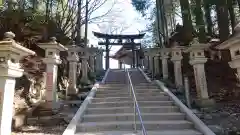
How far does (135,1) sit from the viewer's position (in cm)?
1463

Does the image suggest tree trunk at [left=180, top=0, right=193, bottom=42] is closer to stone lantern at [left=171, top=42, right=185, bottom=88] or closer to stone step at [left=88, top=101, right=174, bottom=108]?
stone lantern at [left=171, top=42, right=185, bottom=88]

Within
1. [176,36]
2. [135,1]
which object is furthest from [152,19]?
[176,36]

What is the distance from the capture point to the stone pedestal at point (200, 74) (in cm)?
646

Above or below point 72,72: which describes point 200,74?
below

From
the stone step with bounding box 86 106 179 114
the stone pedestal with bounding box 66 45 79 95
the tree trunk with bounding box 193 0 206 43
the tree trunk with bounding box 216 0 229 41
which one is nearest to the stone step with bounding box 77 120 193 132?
the stone step with bounding box 86 106 179 114

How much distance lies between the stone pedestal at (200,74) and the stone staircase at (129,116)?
36.2 inches

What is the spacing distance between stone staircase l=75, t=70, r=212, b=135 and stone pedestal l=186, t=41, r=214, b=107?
92 centimetres

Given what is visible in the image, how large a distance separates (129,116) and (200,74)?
110 inches

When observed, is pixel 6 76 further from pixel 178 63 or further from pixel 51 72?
pixel 178 63

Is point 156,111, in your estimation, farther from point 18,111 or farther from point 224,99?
point 18,111

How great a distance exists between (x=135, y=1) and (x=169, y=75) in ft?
21.5

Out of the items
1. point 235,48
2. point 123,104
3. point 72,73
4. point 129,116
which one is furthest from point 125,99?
point 235,48

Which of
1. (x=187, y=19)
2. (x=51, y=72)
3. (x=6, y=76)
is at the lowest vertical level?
(x=6, y=76)

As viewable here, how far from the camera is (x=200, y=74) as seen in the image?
6699 millimetres
